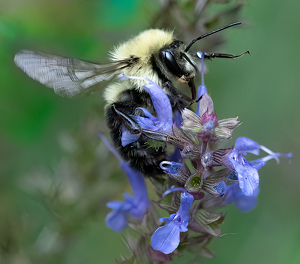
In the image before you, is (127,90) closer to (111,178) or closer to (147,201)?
(147,201)

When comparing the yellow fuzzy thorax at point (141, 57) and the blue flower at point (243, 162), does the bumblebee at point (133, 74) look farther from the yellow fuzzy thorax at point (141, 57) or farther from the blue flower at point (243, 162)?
the blue flower at point (243, 162)

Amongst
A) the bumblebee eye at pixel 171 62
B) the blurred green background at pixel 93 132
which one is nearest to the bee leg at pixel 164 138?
the bumblebee eye at pixel 171 62

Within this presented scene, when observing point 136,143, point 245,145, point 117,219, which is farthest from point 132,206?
point 245,145

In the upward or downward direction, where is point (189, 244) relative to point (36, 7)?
downward

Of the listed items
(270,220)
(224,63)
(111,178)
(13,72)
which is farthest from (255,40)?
(13,72)

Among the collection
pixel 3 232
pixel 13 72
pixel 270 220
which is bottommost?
pixel 270 220
